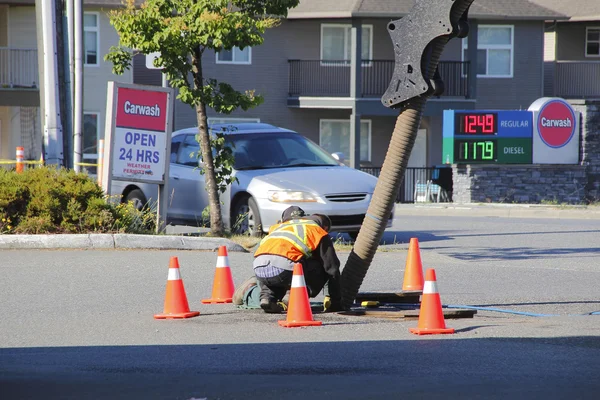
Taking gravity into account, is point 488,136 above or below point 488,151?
above

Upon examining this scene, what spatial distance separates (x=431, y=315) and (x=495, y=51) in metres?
27.6

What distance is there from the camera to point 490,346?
7.66 m

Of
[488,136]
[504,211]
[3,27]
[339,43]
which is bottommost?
[504,211]

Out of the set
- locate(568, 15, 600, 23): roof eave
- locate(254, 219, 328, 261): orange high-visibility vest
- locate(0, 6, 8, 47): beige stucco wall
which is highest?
locate(568, 15, 600, 23): roof eave

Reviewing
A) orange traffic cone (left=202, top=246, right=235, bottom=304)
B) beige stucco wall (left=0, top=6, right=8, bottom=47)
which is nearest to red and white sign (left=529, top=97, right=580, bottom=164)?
beige stucco wall (left=0, top=6, right=8, bottom=47)

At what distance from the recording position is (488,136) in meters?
25.8

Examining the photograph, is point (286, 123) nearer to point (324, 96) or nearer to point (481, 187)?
point (324, 96)

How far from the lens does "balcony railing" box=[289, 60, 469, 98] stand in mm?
32969

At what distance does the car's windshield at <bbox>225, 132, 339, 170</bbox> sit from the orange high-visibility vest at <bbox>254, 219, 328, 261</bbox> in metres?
7.09

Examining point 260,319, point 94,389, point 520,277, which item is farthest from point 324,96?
point 94,389

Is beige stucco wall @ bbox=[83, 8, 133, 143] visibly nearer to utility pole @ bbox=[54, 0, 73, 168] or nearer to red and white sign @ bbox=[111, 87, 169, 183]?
utility pole @ bbox=[54, 0, 73, 168]

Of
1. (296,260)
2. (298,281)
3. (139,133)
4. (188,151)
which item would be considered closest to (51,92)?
(139,133)

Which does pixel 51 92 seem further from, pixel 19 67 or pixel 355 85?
pixel 355 85

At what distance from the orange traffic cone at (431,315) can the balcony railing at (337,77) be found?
25.0 m
